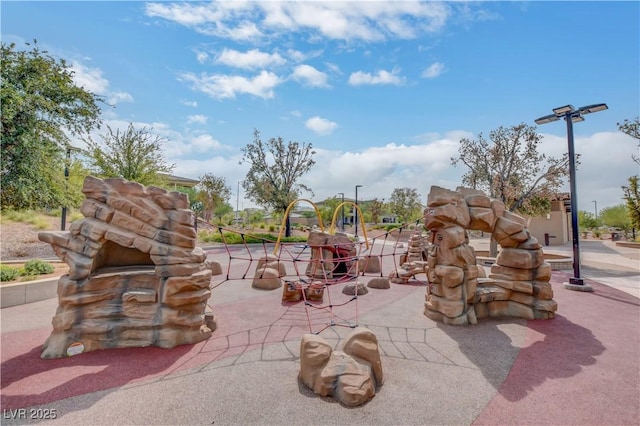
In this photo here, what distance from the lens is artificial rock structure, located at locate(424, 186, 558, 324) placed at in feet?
21.7

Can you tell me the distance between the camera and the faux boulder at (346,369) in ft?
11.9

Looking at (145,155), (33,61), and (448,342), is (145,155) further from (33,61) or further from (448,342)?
(448,342)

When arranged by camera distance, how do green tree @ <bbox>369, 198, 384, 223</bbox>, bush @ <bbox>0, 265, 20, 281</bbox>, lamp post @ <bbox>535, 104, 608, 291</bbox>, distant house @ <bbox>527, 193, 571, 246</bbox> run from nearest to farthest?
bush @ <bbox>0, 265, 20, 281</bbox>, lamp post @ <bbox>535, 104, 608, 291</bbox>, distant house @ <bbox>527, 193, 571, 246</bbox>, green tree @ <bbox>369, 198, 384, 223</bbox>

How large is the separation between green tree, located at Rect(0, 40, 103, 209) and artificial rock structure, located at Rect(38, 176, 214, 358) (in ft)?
14.9

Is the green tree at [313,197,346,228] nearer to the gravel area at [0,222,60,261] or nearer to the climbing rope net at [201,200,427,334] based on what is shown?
the climbing rope net at [201,200,427,334]

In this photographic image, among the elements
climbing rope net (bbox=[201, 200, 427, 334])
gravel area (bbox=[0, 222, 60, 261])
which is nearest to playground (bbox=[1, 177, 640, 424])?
climbing rope net (bbox=[201, 200, 427, 334])

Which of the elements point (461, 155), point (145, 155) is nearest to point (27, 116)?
point (145, 155)

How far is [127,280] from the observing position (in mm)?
5305

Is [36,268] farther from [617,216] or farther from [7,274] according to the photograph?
[617,216]

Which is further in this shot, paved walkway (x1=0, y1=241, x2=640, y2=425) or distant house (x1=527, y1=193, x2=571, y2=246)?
distant house (x1=527, y1=193, x2=571, y2=246)

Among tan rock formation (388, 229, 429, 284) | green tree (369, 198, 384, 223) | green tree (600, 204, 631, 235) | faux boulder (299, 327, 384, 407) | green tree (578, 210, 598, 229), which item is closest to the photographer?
faux boulder (299, 327, 384, 407)

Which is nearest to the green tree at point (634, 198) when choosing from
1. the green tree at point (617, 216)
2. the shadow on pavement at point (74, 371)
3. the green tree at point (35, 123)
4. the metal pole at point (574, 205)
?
the metal pole at point (574, 205)

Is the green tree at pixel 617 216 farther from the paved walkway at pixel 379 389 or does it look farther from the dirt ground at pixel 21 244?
the dirt ground at pixel 21 244

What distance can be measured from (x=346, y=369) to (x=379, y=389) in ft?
1.93
